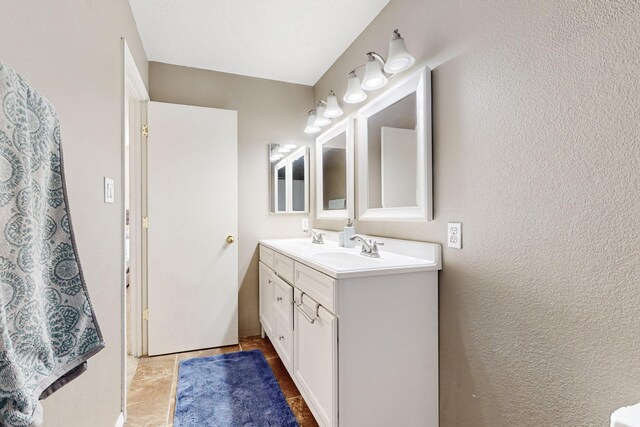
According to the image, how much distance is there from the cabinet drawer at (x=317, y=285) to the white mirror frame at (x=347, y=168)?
709 mm

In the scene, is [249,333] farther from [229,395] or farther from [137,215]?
[137,215]

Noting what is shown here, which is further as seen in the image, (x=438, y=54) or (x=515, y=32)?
(x=438, y=54)

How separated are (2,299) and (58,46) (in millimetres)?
816

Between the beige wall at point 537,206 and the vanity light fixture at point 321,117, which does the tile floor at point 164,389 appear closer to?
the beige wall at point 537,206

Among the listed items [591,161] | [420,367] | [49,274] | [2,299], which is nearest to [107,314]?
[49,274]

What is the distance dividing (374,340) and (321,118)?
5.74 feet

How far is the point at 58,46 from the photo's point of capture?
36.4 inches

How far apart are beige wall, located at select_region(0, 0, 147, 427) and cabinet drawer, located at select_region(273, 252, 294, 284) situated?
88 centimetres

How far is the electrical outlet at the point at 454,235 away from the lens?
1.31 meters

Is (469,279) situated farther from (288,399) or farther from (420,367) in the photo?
(288,399)

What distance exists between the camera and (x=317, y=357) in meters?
1.43

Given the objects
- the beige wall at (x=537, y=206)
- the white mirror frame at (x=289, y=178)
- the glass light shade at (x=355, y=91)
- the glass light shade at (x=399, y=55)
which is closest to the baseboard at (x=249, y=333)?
the white mirror frame at (x=289, y=178)

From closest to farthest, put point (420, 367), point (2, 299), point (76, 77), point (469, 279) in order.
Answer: point (2, 299)
point (76, 77)
point (469, 279)
point (420, 367)

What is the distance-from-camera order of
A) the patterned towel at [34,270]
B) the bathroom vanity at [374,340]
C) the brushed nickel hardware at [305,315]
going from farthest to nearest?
the brushed nickel hardware at [305,315], the bathroom vanity at [374,340], the patterned towel at [34,270]
